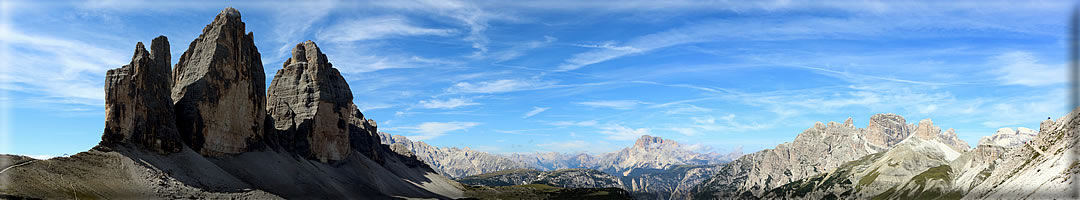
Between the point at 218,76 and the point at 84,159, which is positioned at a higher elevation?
the point at 218,76

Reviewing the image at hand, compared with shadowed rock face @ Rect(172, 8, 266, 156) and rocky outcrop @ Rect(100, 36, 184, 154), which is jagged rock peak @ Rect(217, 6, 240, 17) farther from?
rocky outcrop @ Rect(100, 36, 184, 154)

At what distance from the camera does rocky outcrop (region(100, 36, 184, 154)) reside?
118125mm

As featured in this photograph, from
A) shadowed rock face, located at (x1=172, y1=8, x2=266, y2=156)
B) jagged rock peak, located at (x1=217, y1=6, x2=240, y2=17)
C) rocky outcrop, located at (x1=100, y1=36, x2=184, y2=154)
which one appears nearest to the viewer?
rocky outcrop, located at (x1=100, y1=36, x2=184, y2=154)

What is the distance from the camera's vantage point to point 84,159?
108562 mm

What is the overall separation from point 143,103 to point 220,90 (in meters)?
28.6

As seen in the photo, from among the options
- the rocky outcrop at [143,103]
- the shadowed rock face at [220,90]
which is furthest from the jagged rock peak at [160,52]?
the shadowed rock face at [220,90]

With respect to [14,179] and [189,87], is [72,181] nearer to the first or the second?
[14,179]

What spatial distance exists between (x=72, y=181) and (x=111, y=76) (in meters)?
24.6

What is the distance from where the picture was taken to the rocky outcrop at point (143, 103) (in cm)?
11812

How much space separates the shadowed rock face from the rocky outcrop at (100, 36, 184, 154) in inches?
410

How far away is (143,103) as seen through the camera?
123938 millimetres

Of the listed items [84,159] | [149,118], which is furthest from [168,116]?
[84,159]

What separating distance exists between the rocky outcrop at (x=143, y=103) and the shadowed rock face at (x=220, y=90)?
10427 mm

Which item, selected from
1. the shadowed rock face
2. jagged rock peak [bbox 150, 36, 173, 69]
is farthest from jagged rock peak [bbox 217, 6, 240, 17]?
jagged rock peak [bbox 150, 36, 173, 69]
